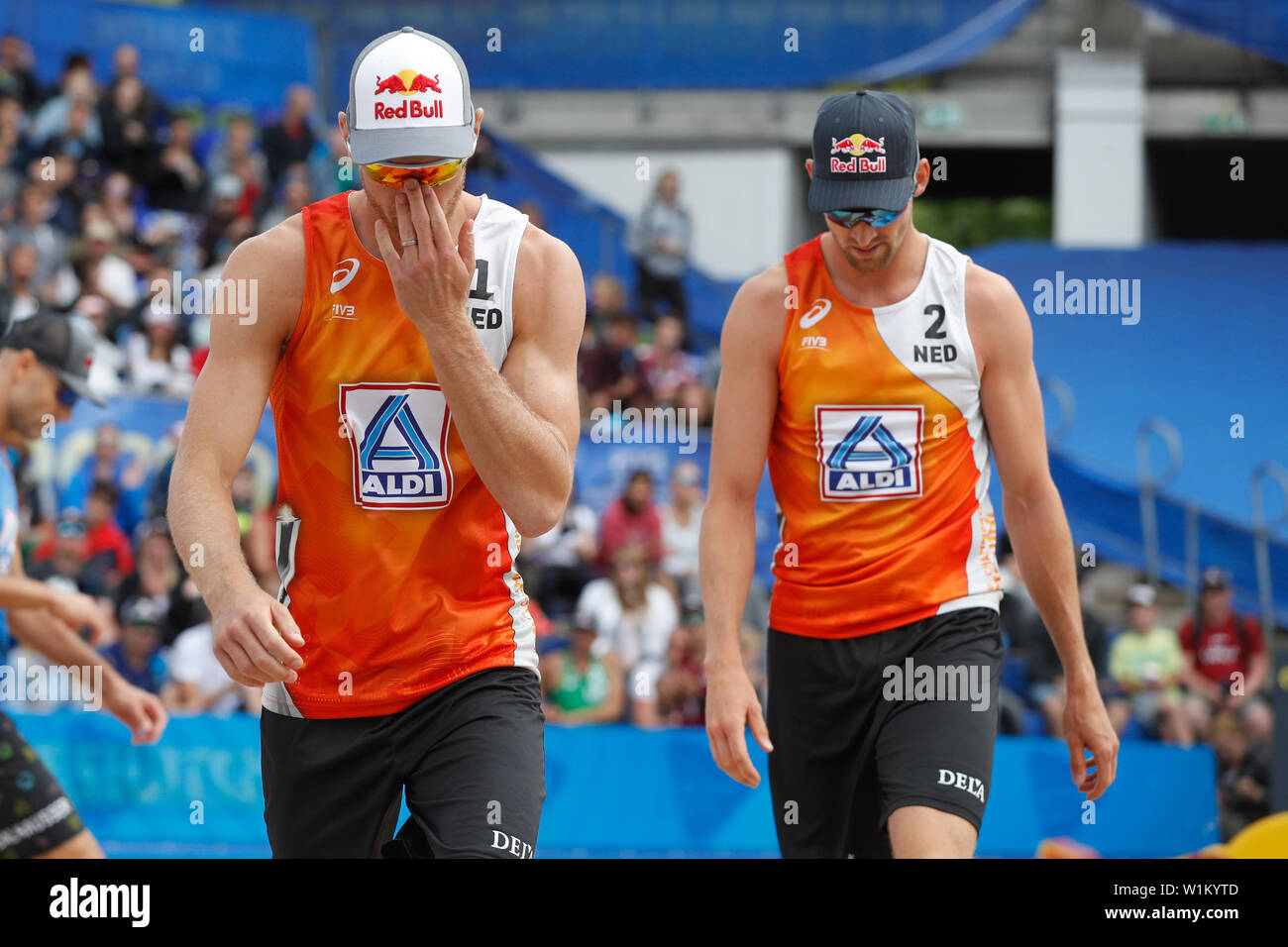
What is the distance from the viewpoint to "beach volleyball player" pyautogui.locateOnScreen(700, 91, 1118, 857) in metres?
4.66

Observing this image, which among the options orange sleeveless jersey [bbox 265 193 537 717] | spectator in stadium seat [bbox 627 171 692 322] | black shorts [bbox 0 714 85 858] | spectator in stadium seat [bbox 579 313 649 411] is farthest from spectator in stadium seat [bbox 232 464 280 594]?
orange sleeveless jersey [bbox 265 193 537 717]

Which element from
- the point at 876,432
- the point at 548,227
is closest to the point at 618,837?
the point at 876,432

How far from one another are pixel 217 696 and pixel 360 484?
6.68 m

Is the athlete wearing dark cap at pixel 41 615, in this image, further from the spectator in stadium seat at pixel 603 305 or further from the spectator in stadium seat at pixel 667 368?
the spectator in stadium seat at pixel 603 305

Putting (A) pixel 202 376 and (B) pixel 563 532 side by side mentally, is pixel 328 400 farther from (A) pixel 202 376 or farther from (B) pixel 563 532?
(B) pixel 563 532

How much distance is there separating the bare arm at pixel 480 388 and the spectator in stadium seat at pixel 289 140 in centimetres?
1168

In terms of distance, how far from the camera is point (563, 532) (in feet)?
37.9

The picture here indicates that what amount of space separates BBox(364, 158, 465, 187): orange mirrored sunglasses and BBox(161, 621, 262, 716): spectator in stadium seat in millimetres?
7000

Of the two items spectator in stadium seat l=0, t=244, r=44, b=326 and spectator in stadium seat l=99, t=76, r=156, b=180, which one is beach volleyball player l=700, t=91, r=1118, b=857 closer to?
spectator in stadium seat l=0, t=244, r=44, b=326

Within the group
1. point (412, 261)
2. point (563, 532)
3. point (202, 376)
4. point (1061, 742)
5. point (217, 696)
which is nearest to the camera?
point (412, 261)

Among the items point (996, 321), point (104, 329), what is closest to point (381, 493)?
point (996, 321)

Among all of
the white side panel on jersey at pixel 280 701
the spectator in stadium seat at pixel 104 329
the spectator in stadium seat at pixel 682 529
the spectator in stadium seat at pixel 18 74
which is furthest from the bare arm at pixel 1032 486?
the spectator in stadium seat at pixel 18 74

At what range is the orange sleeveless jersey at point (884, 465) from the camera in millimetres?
4703

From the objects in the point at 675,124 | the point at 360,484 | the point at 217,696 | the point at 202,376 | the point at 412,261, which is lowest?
the point at 217,696
